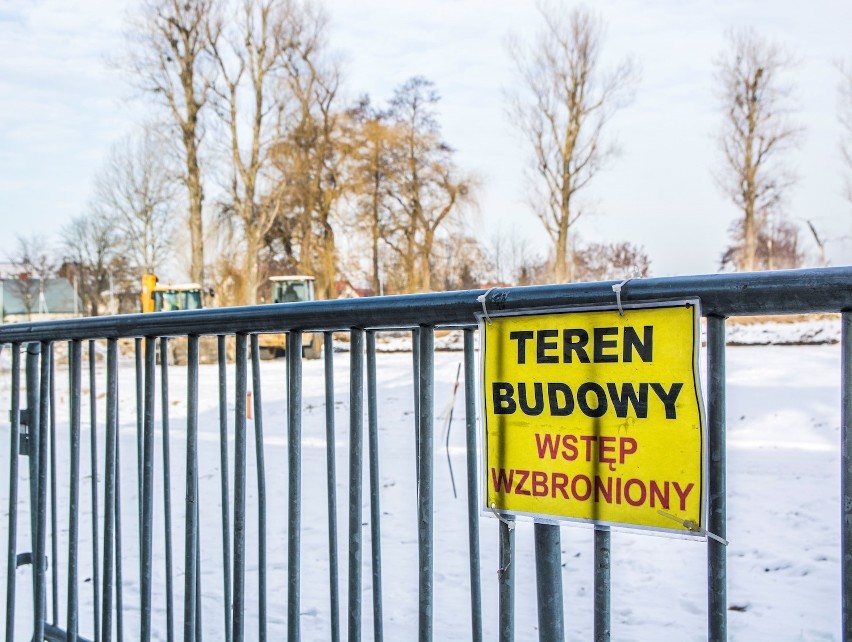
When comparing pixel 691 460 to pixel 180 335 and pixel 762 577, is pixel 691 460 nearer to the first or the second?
pixel 180 335

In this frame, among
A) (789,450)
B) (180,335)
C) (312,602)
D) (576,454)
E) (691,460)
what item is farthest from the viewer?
(789,450)

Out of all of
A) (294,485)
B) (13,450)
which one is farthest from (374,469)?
(13,450)

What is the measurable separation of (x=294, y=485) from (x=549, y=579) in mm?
815

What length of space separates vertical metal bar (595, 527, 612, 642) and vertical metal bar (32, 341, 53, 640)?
86.9 inches

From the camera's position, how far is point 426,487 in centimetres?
181

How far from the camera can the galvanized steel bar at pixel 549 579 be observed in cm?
155

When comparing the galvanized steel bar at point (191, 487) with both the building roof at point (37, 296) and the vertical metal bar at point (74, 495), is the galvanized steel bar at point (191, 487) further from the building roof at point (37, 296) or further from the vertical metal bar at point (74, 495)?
the building roof at point (37, 296)

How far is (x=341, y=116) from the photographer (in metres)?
35.1

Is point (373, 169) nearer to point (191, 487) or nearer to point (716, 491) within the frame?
point (191, 487)

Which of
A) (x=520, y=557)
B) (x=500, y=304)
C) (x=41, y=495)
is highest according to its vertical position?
(x=500, y=304)

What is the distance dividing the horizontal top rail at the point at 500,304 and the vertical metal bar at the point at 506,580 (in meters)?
0.44

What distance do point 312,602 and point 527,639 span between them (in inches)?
48.0

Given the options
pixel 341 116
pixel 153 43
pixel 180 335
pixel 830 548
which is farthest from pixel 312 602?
pixel 341 116

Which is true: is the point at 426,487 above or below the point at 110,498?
above
